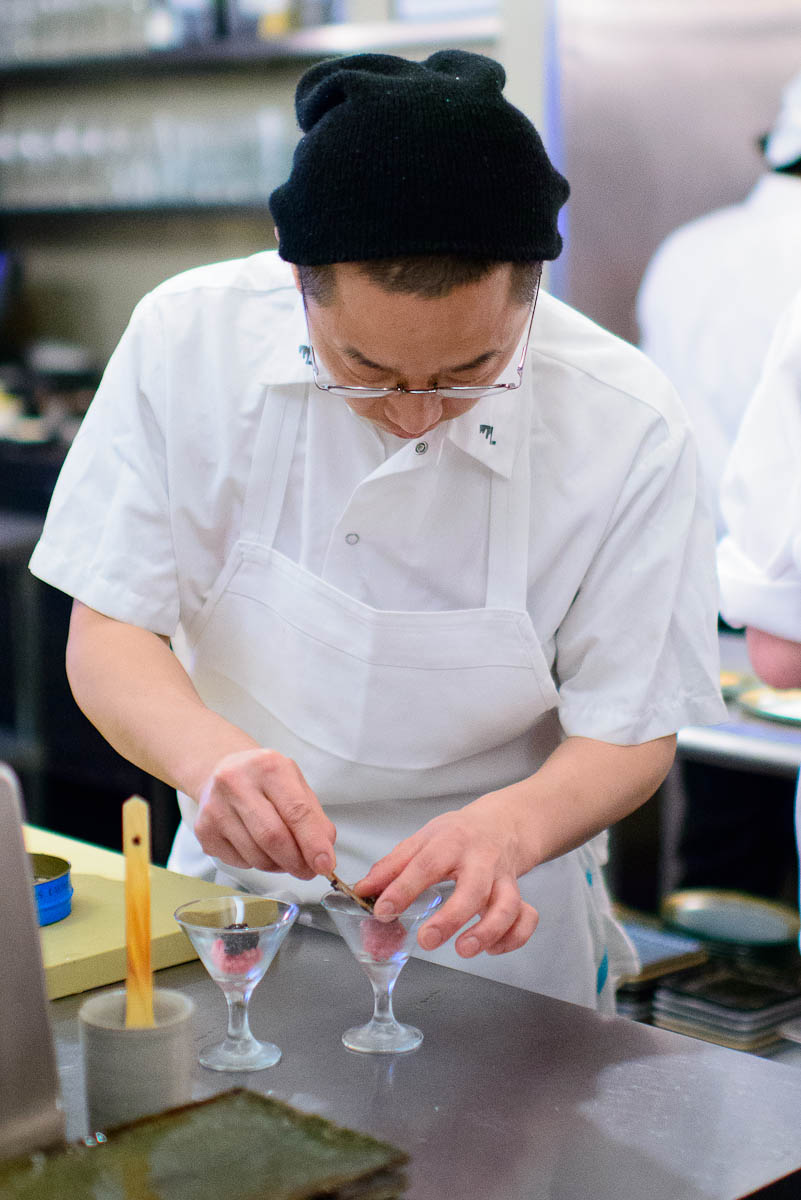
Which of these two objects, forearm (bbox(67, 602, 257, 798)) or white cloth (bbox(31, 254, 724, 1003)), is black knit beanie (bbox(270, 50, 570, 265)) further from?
forearm (bbox(67, 602, 257, 798))

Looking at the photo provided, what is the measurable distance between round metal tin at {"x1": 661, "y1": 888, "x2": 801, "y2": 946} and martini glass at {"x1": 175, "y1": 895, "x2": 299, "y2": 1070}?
170 centimetres

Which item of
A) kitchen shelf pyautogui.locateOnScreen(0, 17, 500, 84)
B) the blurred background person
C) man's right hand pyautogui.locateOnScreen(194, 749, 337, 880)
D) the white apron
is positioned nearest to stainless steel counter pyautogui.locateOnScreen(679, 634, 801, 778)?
the blurred background person

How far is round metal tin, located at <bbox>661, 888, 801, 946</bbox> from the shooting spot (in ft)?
9.08

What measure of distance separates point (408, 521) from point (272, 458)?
170mm

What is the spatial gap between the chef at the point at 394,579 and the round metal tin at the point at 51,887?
13 centimetres

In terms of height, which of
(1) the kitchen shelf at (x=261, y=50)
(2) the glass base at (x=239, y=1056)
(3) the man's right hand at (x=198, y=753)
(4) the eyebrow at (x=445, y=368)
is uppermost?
(1) the kitchen shelf at (x=261, y=50)

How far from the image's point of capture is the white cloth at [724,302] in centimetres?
315

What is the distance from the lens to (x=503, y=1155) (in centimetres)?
107

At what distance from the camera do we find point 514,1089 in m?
1.17

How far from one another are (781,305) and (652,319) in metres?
0.44

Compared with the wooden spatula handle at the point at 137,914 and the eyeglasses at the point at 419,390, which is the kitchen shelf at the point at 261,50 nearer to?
the eyeglasses at the point at 419,390

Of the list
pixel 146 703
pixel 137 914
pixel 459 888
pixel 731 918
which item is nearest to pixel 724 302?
pixel 731 918

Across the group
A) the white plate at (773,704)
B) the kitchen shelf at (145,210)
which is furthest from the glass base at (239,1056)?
the kitchen shelf at (145,210)

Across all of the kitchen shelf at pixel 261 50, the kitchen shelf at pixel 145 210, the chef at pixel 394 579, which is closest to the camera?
the chef at pixel 394 579
